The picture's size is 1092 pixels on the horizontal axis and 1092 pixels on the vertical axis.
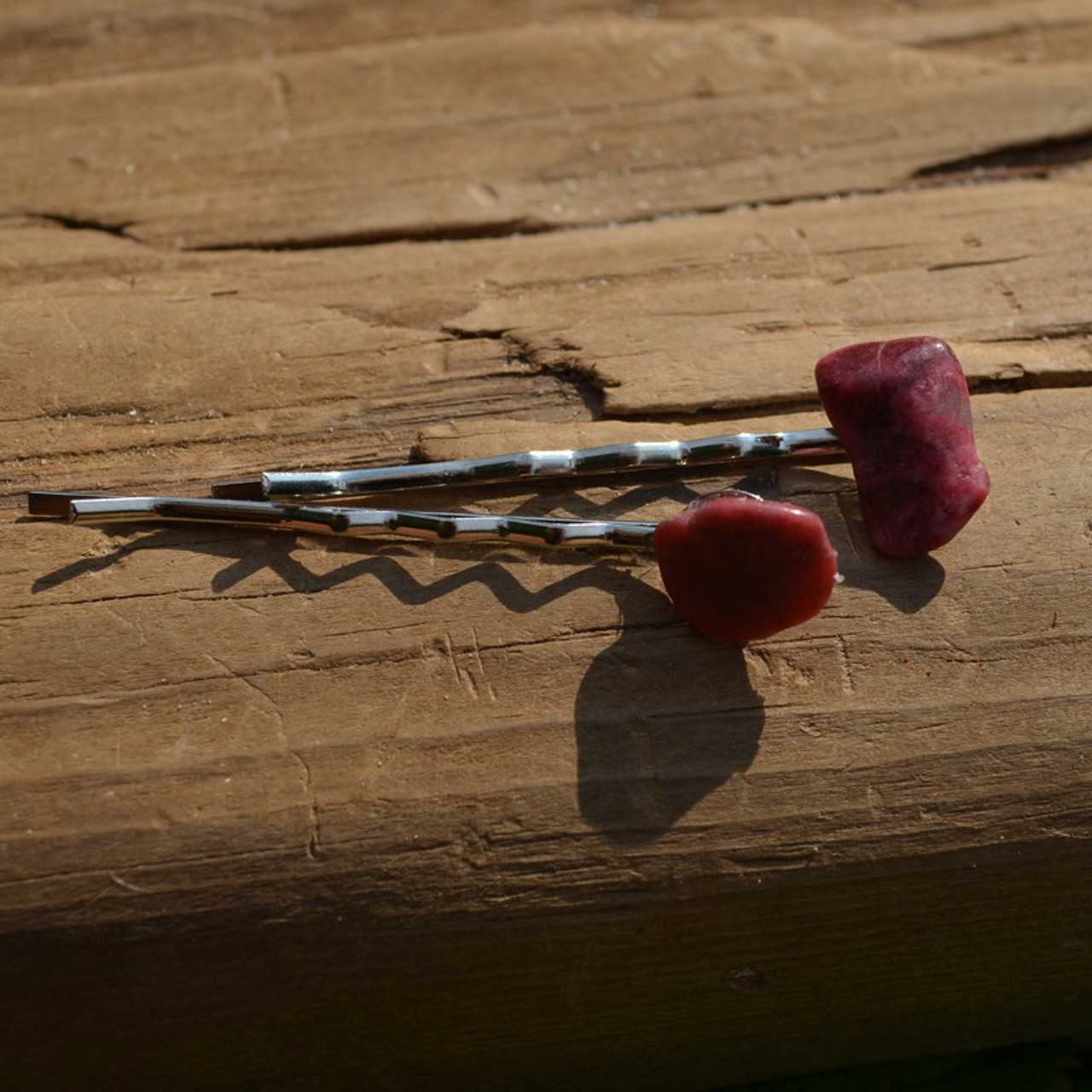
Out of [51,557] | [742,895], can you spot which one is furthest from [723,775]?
[51,557]

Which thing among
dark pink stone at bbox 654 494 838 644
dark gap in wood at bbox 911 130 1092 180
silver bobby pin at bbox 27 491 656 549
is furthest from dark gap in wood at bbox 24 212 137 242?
dark gap in wood at bbox 911 130 1092 180

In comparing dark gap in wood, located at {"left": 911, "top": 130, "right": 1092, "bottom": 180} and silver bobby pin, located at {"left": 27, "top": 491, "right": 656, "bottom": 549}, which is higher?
dark gap in wood, located at {"left": 911, "top": 130, "right": 1092, "bottom": 180}

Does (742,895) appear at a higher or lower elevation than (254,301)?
lower

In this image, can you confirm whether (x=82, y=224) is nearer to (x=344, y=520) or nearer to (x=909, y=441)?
(x=344, y=520)

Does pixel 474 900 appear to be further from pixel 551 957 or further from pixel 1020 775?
pixel 1020 775

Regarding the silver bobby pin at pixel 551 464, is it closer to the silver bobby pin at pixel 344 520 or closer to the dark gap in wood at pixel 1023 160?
the silver bobby pin at pixel 344 520

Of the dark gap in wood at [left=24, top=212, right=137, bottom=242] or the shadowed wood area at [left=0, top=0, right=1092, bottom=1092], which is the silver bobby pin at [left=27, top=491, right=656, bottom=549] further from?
the dark gap in wood at [left=24, top=212, right=137, bottom=242]

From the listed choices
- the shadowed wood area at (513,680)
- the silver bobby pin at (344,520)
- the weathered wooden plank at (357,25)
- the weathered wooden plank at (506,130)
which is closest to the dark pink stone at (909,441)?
the shadowed wood area at (513,680)

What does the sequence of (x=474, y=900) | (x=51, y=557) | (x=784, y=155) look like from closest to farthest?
1. (x=474, y=900)
2. (x=51, y=557)
3. (x=784, y=155)
